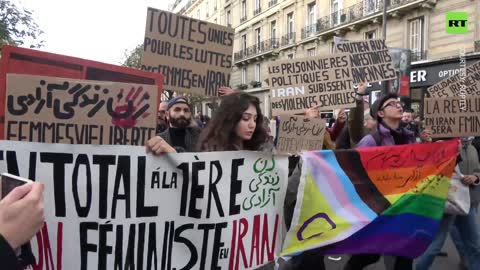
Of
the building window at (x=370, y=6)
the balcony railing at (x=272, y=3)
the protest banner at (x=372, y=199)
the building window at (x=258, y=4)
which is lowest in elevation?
the protest banner at (x=372, y=199)

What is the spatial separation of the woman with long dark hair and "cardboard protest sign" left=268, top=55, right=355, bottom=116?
976mm

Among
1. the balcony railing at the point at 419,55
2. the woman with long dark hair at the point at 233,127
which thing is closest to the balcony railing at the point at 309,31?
the balcony railing at the point at 419,55

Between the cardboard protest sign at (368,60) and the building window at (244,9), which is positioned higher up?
the building window at (244,9)

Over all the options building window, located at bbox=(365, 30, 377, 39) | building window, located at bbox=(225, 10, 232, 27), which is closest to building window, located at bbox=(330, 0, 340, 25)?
building window, located at bbox=(365, 30, 377, 39)

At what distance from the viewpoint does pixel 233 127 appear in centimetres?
312

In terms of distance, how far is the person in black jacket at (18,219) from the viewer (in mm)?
1059

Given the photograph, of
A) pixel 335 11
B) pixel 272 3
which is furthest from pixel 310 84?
pixel 272 3

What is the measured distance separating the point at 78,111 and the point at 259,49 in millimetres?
38980

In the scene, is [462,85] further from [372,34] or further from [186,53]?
[372,34]

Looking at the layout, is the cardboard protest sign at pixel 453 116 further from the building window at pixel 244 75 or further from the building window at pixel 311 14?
the building window at pixel 244 75

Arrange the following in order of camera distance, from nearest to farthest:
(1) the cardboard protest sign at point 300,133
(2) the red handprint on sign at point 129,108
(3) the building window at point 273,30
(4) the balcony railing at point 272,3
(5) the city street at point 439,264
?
(2) the red handprint on sign at point 129,108, (1) the cardboard protest sign at point 300,133, (5) the city street at point 439,264, (4) the balcony railing at point 272,3, (3) the building window at point 273,30

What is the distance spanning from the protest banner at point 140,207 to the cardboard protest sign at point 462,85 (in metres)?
2.80

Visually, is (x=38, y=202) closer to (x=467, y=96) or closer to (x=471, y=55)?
(x=467, y=96)

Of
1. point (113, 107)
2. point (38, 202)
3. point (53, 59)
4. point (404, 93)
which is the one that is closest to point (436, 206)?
point (113, 107)
